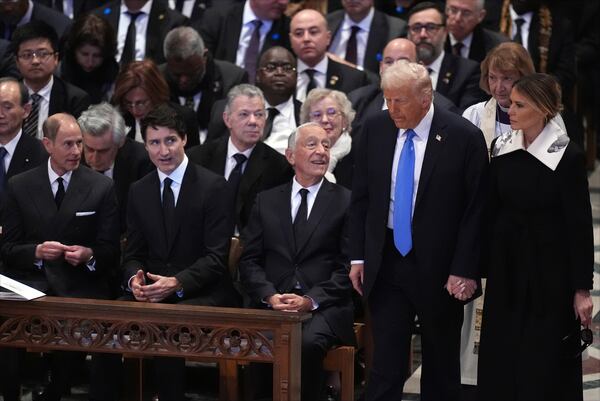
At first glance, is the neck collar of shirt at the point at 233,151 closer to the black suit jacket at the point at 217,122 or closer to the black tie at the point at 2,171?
the black suit jacket at the point at 217,122

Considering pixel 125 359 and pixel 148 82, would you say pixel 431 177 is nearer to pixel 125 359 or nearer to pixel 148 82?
pixel 125 359

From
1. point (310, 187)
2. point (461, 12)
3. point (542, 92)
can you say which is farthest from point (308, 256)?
point (461, 12)

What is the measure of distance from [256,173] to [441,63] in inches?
58.1

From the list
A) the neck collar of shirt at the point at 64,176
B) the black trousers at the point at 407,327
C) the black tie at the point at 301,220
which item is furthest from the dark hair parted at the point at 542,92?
the neck collar of shirt at the point at 64,176

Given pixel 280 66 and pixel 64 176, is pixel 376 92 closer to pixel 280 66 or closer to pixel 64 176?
pixel 280 66

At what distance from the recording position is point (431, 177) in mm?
5031

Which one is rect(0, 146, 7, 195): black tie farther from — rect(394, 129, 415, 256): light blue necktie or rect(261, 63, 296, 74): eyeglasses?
rect(394, 129, 415, 256): light blue necktie

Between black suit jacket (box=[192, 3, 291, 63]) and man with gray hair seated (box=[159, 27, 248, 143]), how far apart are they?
1.80 feet

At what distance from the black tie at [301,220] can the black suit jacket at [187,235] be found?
341mm

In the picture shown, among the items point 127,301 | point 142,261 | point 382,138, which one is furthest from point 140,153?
point 382,138

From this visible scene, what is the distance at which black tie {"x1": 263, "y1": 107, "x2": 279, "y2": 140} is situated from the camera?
7316 mm

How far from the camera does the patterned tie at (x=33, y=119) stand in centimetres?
735

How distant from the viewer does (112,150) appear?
675 centimetres

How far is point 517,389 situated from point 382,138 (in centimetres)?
116
